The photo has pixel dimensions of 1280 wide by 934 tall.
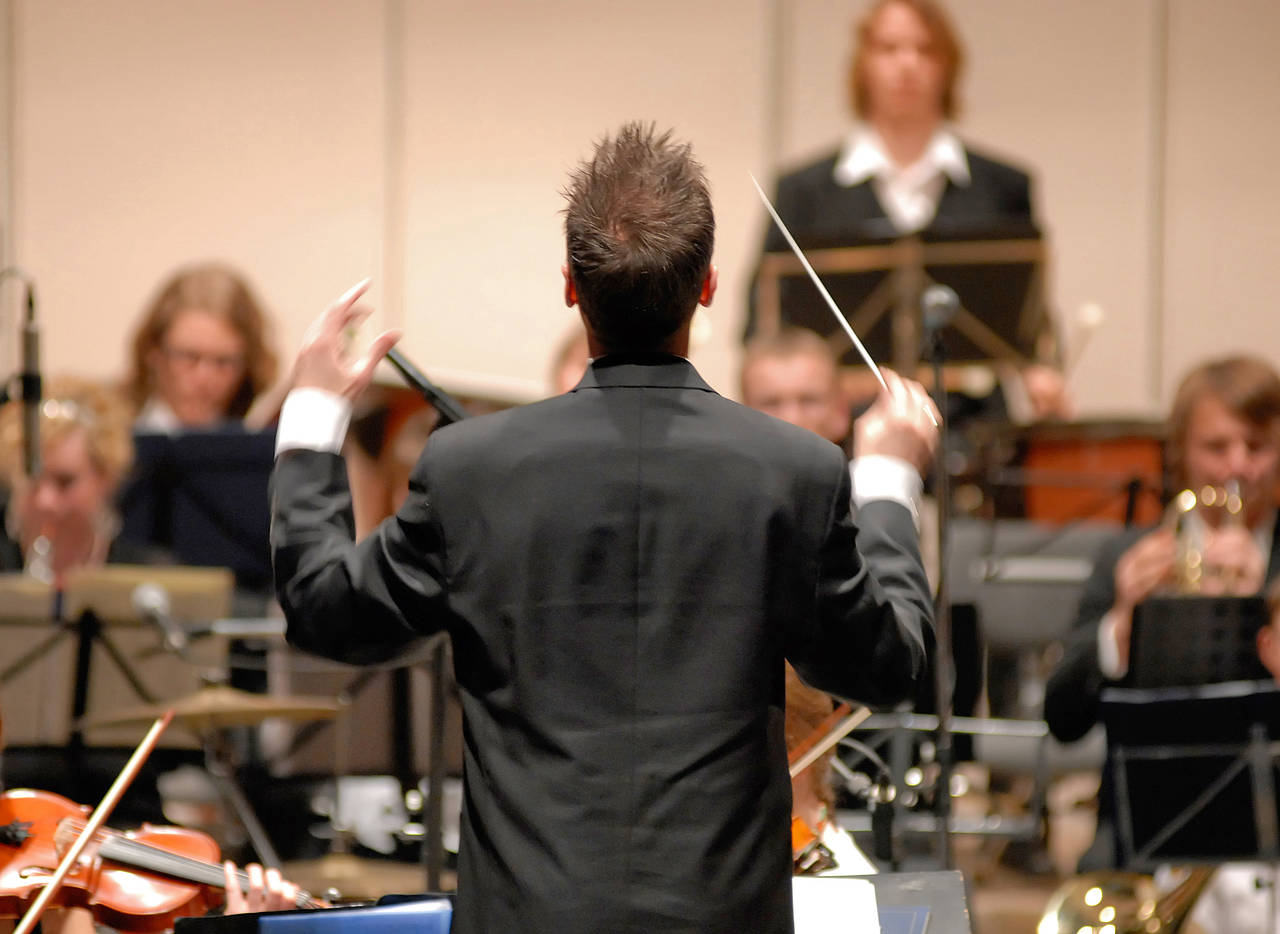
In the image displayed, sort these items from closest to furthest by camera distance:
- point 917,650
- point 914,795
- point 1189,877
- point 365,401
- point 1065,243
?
point 917,650 < point 1189,877 < point 914,795 < point 365,401 < point 1065,243

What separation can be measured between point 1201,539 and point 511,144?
157 inches

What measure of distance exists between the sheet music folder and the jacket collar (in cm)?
255

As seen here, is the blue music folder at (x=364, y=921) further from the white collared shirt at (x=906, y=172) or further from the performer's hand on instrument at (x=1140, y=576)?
the white collared shirt at (x=906, y=172)

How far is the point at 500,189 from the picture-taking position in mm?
6484

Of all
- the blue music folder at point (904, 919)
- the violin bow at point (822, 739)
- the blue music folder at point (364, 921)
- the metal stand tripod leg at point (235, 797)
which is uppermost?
the violin bow at point (822, 739)

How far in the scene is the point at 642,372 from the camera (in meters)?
1.34

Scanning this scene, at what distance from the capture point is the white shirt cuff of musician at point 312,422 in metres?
1.40

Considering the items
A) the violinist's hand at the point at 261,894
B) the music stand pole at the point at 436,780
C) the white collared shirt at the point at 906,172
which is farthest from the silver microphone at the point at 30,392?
the white collared shirt at the point at 906,172

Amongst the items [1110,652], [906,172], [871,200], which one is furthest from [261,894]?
[906,172]

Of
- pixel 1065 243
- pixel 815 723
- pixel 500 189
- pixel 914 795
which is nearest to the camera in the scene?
pixel 815 723

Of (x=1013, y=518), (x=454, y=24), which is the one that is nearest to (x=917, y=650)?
(x=1013, y=518)

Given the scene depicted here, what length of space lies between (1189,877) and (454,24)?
4879 millimetres

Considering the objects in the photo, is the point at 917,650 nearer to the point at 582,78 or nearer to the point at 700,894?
the point at 700,894

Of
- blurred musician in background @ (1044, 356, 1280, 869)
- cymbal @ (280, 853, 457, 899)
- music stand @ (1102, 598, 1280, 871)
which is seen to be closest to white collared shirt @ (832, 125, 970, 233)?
blurred musician in background @ (1044, 356, 1280, 869)
